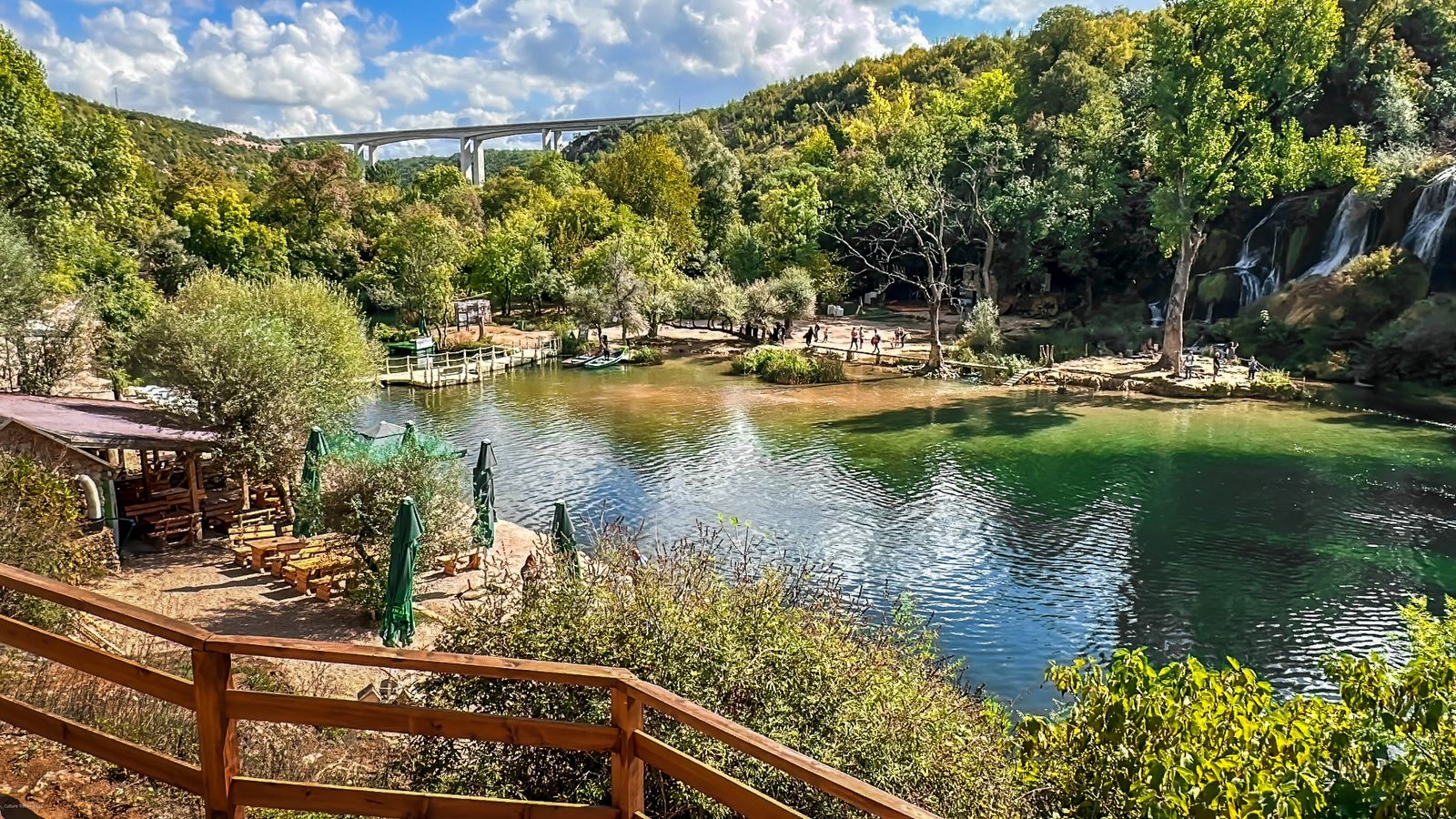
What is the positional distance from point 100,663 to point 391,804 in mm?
1182

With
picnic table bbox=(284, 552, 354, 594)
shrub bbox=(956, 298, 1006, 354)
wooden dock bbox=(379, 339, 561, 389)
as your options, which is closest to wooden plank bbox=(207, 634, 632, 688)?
picnic table bbox=(284, 552, 354, 594)

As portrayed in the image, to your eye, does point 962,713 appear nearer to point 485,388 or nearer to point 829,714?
point 829,714

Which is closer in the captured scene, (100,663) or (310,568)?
(100,663)

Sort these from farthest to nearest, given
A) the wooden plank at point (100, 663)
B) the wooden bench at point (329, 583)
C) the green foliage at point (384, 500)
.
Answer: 1. the wooden bench at point (329, 583)
2. the green foliage at point (384, 500)
3. the wooden plank at point (100, 663)

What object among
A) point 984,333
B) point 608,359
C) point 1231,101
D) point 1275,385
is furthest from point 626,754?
point 608,359

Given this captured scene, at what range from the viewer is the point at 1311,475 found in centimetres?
2105

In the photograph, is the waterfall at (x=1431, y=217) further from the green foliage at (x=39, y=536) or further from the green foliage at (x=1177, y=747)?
the green foliage at (x=39, y=536)

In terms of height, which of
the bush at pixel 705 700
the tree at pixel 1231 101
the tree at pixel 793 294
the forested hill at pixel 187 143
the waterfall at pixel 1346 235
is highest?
the forested hill at pixel 187 143

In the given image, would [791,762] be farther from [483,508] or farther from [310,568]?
[483,508]

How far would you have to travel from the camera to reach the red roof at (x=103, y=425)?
14.0 metres

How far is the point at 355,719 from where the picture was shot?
10.9 ft

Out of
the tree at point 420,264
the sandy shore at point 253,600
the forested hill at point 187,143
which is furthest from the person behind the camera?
the forested hill at point 187,143

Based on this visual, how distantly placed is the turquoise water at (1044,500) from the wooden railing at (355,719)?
8.97 m

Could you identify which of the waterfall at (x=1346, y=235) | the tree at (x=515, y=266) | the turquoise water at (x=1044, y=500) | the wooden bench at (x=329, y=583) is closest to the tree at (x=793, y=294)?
the turquoise water at (x=1044, y=500)
